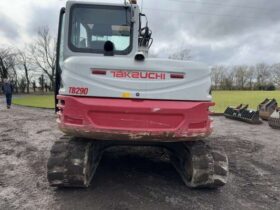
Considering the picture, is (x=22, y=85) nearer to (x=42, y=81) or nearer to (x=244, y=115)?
(x=42, y=81)

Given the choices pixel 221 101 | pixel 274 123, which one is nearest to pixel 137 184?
pixel 274 123

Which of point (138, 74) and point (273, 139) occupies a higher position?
point (138, 74)

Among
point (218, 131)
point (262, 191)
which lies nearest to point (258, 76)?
point (218, 131)

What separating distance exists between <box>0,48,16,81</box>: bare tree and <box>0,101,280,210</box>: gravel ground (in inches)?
1946

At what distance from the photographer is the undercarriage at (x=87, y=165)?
12.9 ft

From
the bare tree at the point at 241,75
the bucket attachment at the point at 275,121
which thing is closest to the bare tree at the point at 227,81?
the bare tree at the point at 241,75

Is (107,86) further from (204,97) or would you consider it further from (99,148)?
(99,148)

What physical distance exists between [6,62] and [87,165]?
183 feet

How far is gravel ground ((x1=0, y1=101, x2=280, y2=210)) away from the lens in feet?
12.3

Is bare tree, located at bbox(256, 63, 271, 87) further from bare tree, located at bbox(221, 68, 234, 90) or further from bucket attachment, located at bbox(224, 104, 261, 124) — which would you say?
bucket attachment, located at bbox(224, 104, 261, 124)

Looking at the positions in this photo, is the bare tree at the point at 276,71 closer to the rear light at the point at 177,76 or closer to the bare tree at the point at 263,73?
the bare tree at the point at 263,73

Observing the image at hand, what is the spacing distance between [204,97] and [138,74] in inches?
35.1

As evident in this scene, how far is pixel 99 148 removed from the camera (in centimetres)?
494

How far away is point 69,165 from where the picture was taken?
3.93 meters
